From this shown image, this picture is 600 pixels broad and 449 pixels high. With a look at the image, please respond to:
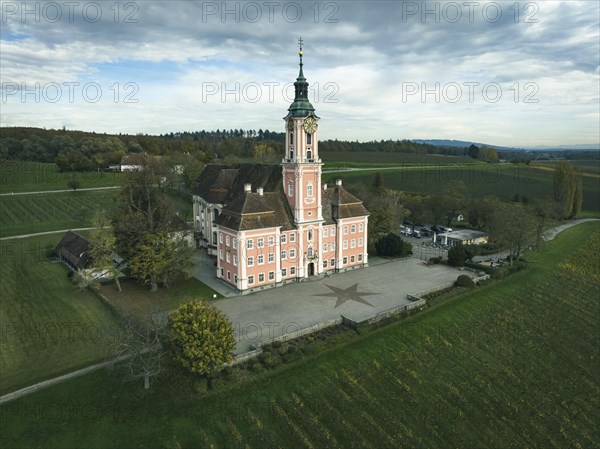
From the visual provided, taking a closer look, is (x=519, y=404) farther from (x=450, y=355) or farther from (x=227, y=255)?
(x=227, y=255)

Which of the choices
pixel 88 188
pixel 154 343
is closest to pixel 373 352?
pixel 154 343

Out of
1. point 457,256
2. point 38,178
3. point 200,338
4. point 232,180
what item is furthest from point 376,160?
point 200,338

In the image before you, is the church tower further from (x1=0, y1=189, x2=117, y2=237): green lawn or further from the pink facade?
(x1=0, y1=189, x2=117, y2=237): green lawn

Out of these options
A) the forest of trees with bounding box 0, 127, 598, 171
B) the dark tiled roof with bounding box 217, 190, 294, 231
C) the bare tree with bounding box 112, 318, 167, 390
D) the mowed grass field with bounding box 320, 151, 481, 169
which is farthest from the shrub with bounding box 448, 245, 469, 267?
the mowed grass field with bounding box 320, 151, 481, 169

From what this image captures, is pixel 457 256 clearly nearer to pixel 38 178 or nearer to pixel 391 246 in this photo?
pixel 391 246

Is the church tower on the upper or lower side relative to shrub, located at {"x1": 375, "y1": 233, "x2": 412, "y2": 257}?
upper
